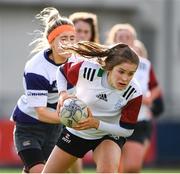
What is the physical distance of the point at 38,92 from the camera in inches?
347

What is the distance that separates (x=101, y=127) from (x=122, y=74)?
0.51m

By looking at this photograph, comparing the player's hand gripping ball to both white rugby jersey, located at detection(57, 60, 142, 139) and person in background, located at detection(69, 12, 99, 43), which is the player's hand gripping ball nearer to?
white rugby jersey, located at detection(57, 60, 142, 139)

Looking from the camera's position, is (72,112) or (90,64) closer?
(72,112)

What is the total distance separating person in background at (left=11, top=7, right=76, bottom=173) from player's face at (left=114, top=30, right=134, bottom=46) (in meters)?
1.80

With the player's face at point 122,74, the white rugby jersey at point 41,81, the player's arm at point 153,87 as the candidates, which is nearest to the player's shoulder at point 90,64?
the player's face at point 122,74

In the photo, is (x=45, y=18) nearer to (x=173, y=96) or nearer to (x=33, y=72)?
(x=33, y=72)

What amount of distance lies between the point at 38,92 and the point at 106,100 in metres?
0.93

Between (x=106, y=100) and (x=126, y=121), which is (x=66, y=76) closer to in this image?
(x=106, y=100)

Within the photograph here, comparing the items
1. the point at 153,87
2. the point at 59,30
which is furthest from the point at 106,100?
the point at 153,87

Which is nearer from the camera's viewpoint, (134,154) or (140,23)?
(134,154)

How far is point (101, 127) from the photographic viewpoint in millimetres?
8039

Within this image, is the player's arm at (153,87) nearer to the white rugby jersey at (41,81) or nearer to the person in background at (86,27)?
the person in background at (86,27)

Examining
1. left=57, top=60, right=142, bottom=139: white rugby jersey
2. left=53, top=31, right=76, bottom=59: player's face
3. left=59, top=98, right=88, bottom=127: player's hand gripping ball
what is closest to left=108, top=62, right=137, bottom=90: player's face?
left=57, top=60, right=142, bottom=139: white rugby jersey

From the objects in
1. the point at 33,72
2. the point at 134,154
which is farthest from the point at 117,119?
the point at 134,154
